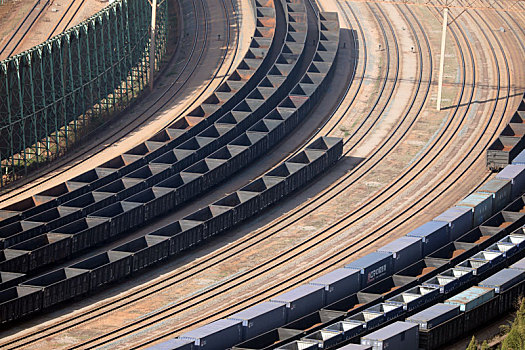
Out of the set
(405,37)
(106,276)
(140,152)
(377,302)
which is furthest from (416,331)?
(405,37)

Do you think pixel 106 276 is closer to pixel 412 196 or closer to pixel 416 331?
pixel 416 331

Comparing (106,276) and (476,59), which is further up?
(476,59)

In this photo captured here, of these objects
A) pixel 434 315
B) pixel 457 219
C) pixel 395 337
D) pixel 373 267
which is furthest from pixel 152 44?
pixel 395 337

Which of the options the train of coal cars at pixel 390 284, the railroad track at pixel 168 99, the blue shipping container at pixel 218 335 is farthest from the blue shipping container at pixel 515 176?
the railroad track at pixel 168 99

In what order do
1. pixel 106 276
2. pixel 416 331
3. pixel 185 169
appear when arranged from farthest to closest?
pixel 185 169 → pixel 106 276 → pixel 416 331

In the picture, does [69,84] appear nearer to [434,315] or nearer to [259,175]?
[259,175]
